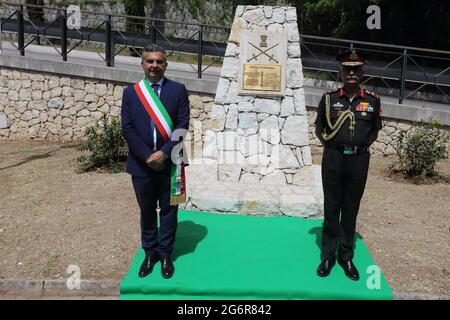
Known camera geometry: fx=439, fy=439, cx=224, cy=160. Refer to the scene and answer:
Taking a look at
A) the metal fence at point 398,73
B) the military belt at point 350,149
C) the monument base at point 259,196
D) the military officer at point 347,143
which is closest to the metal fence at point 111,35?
the metal fence at point 398,73

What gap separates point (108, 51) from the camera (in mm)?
8914

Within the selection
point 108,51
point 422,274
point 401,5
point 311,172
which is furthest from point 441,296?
point 401,5

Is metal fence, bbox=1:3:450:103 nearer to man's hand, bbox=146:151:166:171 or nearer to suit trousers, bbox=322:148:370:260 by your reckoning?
suit trousers, bbox=322:148:370:260

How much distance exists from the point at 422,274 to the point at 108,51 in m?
7.25

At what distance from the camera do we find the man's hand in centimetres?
337

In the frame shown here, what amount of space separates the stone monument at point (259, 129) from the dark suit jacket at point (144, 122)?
5.75ft

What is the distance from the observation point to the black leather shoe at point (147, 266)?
3637 mm

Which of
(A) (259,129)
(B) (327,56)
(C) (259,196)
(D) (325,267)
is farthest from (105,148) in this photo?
(B) (327,56)

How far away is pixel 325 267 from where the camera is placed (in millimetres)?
3729

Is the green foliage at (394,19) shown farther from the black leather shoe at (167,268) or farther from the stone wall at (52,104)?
the black leather shoe at (167,268)

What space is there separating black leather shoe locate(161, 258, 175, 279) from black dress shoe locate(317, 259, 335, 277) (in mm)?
1240

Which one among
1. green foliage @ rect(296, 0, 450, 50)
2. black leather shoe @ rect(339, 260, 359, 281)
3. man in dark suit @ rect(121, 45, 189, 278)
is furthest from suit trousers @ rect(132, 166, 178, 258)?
green foliage @ rect(296, 0, 450, 50)

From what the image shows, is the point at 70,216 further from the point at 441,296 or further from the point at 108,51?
the point at 108,51

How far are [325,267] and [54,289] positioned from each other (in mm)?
2264
